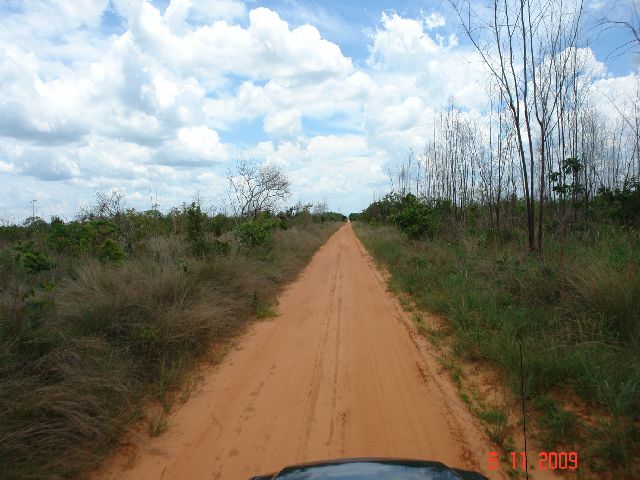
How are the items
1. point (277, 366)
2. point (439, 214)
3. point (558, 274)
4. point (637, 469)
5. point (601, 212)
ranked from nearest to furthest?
point (637, 469) < point (277, 366) < point (558, 274) < point (601, 212) < point (439, 214)

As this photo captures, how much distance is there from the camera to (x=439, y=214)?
1700cm

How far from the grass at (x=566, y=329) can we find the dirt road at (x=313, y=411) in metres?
0.68

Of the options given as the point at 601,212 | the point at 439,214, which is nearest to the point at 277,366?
the point at 601,212

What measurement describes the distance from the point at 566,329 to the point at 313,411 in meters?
3.04

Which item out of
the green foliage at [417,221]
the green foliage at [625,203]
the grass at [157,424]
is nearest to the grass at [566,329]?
the green foliage at [625,203]

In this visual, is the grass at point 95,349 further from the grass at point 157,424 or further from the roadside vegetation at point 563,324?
the roadside vegetation at point 563,324

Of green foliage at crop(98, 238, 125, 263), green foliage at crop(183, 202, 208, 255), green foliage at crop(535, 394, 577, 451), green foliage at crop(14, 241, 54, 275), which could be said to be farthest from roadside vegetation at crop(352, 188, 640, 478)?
green foliage at crop(98, 238, 125, 263)

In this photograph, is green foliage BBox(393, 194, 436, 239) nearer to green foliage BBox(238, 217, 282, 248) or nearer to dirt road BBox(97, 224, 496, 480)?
green foliage BBox(238, 217, 282, 248)

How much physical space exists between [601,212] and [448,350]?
7.65m

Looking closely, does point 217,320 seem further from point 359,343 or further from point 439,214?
point 439,214
